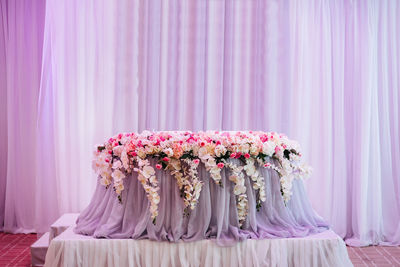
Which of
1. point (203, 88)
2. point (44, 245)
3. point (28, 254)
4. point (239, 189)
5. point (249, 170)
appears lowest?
point (28, 254)

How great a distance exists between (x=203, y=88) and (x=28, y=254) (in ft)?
7.86

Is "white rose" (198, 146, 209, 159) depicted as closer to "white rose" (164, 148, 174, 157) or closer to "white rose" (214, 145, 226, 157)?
"white rose" (214, 145, 226, 157)

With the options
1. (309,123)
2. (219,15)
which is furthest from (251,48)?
(309,123)

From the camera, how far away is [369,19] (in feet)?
18.5

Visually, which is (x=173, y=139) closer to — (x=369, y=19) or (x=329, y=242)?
(x=329, y=242)

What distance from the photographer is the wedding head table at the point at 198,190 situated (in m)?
3.45

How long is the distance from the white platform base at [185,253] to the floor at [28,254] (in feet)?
4.20

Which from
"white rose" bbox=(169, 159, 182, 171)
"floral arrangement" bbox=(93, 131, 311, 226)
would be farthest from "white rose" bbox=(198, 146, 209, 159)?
"white rose" bbox=(169, 159, 182, 171)

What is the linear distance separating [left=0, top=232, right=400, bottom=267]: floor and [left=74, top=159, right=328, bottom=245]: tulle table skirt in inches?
49.6

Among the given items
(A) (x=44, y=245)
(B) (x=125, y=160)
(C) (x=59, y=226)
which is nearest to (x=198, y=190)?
(B) (x=125, y=160)

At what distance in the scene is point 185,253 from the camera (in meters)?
3.42

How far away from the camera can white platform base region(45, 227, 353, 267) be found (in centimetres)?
338

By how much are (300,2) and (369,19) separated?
732mm

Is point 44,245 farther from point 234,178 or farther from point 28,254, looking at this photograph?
point 234,178
